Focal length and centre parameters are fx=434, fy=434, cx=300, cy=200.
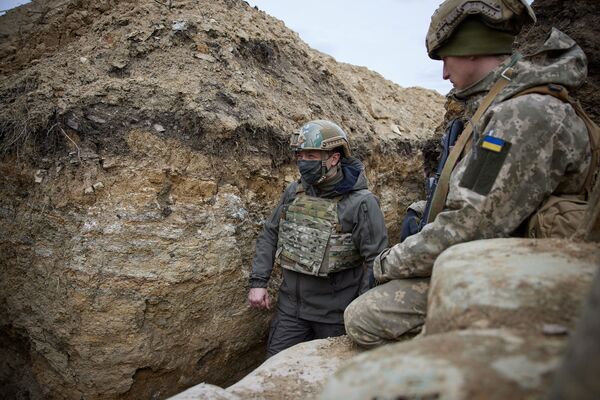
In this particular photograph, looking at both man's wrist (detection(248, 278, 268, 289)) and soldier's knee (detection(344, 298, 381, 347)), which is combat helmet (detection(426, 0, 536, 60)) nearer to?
soldier's knee (detection(344, 298, 381, 347))

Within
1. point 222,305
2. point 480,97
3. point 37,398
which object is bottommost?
point 37,398

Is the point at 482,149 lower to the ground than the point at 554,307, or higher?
higher

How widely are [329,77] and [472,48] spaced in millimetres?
4003

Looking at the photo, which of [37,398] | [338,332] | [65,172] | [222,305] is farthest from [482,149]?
[37,398]

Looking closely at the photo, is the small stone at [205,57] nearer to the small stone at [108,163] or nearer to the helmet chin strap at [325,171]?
the small stone at [108,163]

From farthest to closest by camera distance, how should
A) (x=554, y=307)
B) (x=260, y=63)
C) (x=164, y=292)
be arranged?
(x=260, y=63), (x=164, y=292), (x=554, y=307)

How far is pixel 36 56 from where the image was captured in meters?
4.88

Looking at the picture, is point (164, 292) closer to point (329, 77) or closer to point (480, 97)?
point (480, 97)

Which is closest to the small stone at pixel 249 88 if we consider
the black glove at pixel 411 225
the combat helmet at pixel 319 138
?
the combat helmet at pixel 319 138

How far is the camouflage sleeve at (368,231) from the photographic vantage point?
3.72 m

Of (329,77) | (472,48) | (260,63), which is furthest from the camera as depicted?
(329,77)

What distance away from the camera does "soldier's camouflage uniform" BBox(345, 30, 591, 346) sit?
2.17 metres

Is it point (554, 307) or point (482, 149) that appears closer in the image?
point (554, 307)

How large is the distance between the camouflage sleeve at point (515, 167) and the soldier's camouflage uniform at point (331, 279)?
57.6 inches
